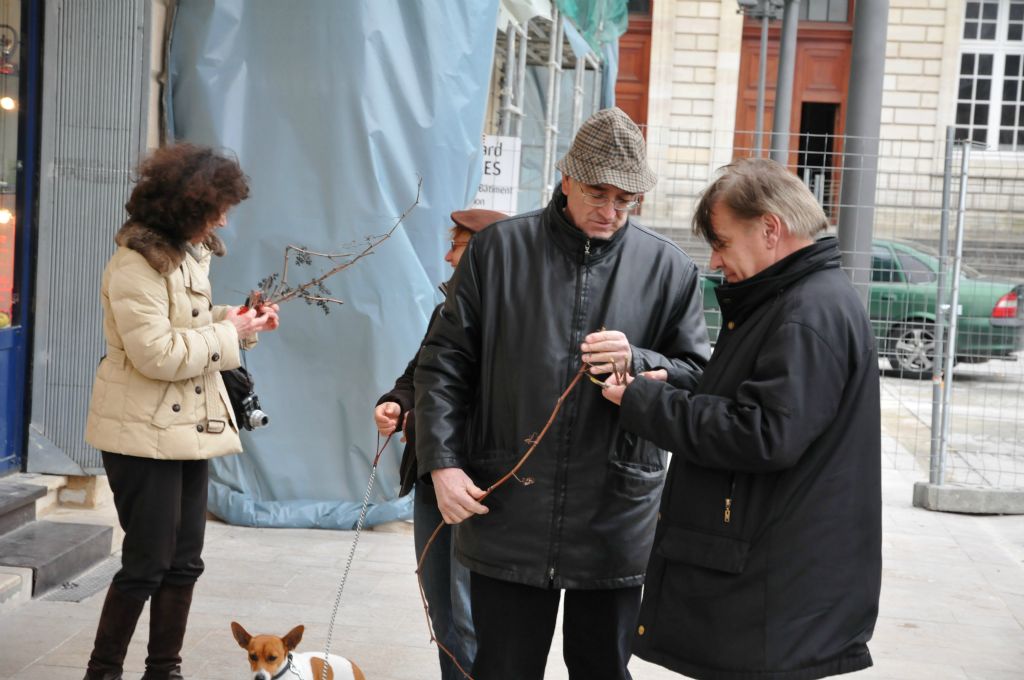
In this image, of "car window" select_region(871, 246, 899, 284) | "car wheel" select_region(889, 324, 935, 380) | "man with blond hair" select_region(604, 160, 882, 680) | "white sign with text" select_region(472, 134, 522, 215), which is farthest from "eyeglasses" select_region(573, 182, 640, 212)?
"car window" select_region(871, 246, 899, 284)

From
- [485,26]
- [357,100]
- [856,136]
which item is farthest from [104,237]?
[856,136]

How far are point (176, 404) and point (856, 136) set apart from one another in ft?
18.2

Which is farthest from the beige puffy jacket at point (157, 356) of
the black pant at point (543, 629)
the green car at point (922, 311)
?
the green car at point (922, 311)

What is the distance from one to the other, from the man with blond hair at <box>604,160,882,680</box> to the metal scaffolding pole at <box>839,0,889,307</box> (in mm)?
5481

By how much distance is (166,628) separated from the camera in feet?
12.3

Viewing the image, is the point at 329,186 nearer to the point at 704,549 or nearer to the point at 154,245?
the point at 154,245

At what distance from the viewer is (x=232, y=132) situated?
19.5 feet

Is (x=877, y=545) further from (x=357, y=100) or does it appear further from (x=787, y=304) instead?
(x=357, y=100)

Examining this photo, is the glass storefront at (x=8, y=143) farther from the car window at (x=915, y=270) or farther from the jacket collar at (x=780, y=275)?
the car window at (x=915, y=270)

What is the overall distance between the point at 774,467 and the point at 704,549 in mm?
240

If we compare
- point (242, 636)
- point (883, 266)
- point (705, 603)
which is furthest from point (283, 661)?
point (883, 266)

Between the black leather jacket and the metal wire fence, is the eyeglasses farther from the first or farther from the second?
the metal wire fence

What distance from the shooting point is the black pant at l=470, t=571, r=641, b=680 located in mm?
2842

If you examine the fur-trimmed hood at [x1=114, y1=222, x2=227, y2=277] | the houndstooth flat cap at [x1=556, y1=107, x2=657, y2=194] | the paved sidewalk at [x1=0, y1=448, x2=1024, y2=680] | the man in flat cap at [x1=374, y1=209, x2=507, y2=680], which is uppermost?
the houndstooth flat cap at [x1=556, y1=107, x2=657, y2=194]
